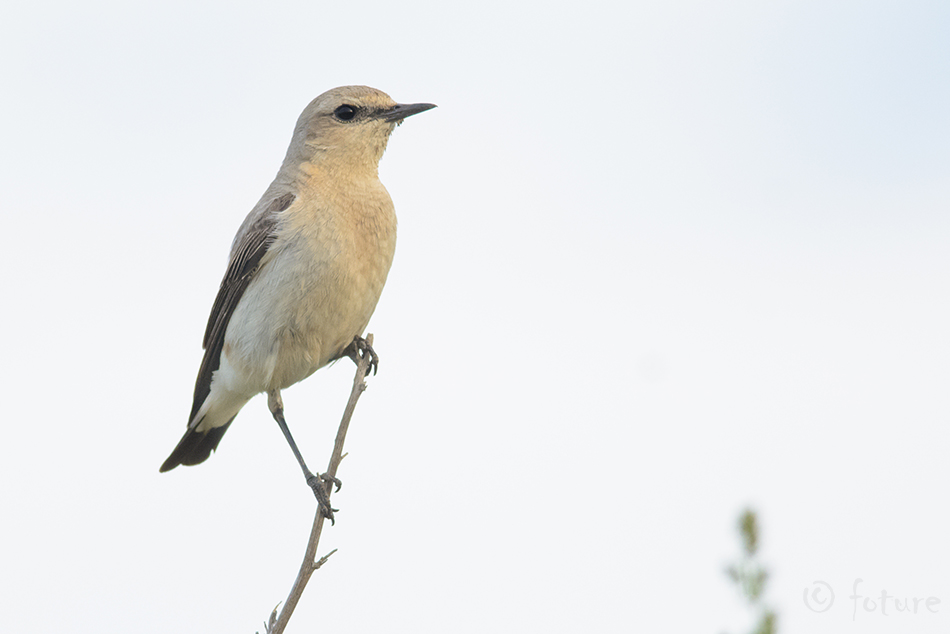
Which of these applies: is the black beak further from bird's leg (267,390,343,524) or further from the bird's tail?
the bird's tail

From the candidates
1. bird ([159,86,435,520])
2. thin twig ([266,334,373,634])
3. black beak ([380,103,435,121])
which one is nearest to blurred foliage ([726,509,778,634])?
thin twig ([266,334,373,634])

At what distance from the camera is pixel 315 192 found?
6.83 meters

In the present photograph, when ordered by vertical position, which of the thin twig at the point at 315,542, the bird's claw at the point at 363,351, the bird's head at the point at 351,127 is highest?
the bird's head at the point at 351,127

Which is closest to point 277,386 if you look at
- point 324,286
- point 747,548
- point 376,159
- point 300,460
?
point 300,460

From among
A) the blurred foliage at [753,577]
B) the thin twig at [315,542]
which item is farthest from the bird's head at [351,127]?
the blurred foliage at [753,577]

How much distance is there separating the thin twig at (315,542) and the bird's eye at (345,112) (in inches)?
96.8

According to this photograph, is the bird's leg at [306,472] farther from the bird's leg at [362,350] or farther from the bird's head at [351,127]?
the bird's head at [351,127]

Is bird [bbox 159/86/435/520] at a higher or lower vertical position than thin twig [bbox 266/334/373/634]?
higher

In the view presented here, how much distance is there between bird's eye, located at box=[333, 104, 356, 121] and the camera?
7.34m

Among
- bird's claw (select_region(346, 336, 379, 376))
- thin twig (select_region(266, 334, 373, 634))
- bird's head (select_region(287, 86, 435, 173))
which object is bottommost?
thin twig (select_region(266, 334, 373, 634))

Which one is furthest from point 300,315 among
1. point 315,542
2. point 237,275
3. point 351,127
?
point 315,542

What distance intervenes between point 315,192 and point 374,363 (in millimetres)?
1286

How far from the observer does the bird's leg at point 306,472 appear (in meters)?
6.06

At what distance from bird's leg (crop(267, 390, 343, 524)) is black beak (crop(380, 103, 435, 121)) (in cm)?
221
